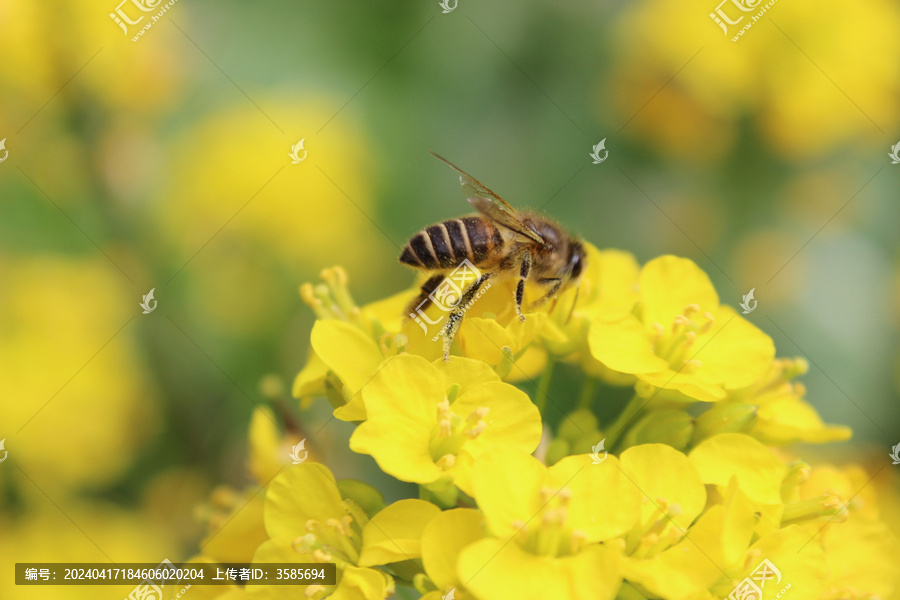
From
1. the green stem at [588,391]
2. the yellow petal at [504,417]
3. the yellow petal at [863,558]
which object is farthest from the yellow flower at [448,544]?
the yellow petal at [863,558]

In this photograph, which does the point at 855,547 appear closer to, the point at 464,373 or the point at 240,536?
the point at 464,373

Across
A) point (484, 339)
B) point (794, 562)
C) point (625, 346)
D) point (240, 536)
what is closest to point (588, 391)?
point (625, 346)

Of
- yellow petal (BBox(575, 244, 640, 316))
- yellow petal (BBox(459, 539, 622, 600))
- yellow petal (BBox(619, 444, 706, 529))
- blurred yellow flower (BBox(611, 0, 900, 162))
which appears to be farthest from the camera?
blurred yellow flower (BBox(611, 0, 900, 162))

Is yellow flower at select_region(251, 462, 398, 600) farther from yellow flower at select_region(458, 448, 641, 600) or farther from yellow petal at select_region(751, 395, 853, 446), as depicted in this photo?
yellow petal at select_region(751, 395, 853, 446)

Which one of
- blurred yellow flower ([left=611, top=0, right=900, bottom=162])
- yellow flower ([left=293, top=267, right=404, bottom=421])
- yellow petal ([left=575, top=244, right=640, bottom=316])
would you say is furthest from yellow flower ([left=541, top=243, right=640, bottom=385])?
blurred yellow flower ([left=611, top=0, right=900, bottom=162])

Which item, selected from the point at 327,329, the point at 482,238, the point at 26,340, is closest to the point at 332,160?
the point at 26,340

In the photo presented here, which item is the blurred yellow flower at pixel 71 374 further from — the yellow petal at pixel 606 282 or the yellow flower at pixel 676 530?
the yellow flower at pixel 676 530
